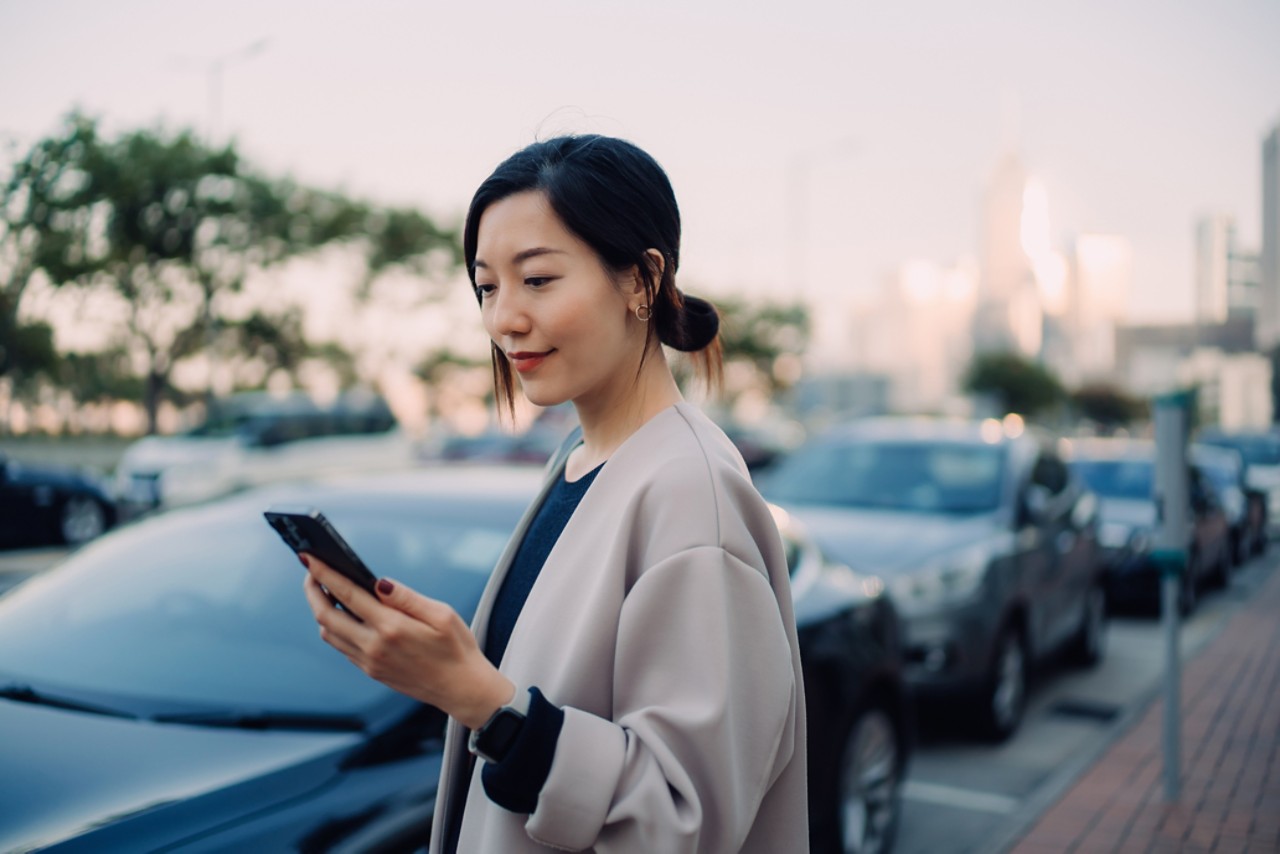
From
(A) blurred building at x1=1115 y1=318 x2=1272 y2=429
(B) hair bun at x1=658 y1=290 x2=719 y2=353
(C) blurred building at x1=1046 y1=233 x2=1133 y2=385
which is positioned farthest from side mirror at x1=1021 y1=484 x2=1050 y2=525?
(C) blurred building at x1=1046 y1=233 x2=1133 y2=385

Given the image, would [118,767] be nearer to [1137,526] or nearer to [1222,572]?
[1137,526]

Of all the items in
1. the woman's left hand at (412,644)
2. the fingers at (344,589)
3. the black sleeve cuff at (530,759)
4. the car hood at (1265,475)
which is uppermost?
the fingers at (344,589)

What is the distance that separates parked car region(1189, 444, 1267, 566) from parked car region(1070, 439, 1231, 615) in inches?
42.6

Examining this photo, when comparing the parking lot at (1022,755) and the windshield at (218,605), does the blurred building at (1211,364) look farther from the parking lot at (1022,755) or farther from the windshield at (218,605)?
the windshield at (218,605)

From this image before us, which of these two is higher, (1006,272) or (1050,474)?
(1006,272)

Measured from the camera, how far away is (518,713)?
1.22 meters

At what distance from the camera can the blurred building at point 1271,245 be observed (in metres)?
25.6

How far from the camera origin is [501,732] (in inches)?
47.8

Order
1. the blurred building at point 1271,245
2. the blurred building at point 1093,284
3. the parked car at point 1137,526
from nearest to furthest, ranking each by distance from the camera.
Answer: the parked car at point 1137,526 → the blurred building at point 1271,245 → the blurred building at point 1093,284

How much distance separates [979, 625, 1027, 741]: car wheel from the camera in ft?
19.0

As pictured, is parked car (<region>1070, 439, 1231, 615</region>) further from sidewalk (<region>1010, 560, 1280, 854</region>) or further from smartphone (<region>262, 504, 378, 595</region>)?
smartphone (<region>262, 504, 378, 595</region>)

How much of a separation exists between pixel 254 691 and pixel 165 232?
21.3m

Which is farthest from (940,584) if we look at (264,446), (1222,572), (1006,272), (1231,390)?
(1006,272)

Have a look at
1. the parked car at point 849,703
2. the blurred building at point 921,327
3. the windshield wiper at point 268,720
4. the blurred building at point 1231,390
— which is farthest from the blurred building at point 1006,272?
the windshield wiper at point 268,720
